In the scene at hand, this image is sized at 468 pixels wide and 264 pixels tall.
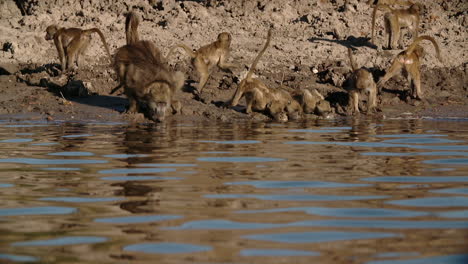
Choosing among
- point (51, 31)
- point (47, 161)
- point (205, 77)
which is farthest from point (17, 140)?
point (51, 31)

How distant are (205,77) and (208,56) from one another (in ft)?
1.22

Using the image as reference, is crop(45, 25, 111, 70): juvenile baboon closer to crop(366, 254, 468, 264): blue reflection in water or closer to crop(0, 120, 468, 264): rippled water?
crop(0, 120, 468, 264): rippled water

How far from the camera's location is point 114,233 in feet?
16.0

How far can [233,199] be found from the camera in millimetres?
6000

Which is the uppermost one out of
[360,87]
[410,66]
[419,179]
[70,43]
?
[70,43]

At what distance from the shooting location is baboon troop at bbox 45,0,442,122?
42.5 feet

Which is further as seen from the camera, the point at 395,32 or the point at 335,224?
the point at 395,32

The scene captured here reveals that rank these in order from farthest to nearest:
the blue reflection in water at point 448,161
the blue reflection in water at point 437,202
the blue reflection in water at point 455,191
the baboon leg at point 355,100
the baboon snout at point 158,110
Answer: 1. the baboon leg at point 355,100
2. the baboon snout at point 158,110
3. the blue reflection in water at point 448,161
4. the blue reflection in water at point 455,191
5. the blue reflection in water at point 437,202

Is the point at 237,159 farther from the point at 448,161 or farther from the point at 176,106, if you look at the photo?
the point at 176,106

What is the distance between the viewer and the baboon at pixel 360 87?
1382 cm

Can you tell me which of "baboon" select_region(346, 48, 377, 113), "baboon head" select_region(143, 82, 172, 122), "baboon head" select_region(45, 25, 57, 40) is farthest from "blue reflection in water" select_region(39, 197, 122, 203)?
"baboon head" select_region(45, 25, 57, 40)

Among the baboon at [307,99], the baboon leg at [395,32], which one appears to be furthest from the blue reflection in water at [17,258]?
the baboon leg at [395,32]

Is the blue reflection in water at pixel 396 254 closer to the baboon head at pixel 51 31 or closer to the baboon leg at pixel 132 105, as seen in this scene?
the baboon leg at pixel 132 105

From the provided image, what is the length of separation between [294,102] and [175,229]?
889 cm
